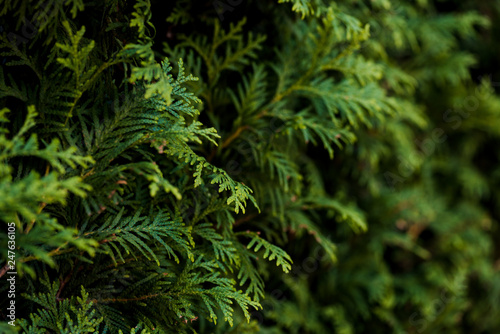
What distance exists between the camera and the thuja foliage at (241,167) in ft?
3.75

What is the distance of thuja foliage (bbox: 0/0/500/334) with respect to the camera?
1.14 metres

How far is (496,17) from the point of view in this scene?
298 cm

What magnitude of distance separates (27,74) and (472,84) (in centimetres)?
287

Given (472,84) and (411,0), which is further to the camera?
(472,84)

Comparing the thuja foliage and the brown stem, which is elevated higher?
the thuja foliage

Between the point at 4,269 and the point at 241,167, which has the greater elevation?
the point at 241,167

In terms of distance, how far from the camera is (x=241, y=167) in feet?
5.27

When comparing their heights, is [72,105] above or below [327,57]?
below

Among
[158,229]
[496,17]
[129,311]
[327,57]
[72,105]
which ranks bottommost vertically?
[129,311]

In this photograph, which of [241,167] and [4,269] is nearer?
[4,269]

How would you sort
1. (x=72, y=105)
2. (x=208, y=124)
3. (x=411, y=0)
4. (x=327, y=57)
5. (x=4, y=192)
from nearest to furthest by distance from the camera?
1. (x=4, y=192)
2. (x=72, y=105)
3. (x=208, y=124)
4. (x=327, y=57)
5. (x=411, y=0)

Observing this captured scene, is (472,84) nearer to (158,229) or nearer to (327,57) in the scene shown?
(327,57)

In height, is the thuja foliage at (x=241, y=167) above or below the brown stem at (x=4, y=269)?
above

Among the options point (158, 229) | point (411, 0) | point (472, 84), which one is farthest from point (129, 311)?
point (472, 84)
